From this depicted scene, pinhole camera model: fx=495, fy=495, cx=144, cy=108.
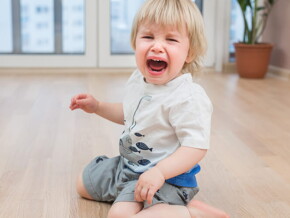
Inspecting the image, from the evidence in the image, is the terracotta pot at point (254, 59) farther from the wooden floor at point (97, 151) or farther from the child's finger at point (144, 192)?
the child's finger at point (144, 192)

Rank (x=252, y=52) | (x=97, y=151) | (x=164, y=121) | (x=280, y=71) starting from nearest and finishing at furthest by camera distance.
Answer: (x=164, y=121), (x=97, y=151), (x=252, y=52), (x=280, y=71)

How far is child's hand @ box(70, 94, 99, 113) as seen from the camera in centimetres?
129

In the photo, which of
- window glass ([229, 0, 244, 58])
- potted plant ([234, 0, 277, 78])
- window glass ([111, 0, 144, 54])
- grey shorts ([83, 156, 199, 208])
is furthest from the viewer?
window glass ([229, 0, 244, 58])

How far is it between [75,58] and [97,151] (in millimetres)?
2197

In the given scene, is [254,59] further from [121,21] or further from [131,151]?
[131,151]

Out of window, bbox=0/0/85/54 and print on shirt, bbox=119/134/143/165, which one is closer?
print on shirt, bbox=119/134/143/165

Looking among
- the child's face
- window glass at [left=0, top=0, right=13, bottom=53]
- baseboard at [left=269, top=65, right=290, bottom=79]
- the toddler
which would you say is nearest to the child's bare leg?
the toddler

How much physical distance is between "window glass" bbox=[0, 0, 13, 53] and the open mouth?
110 inches

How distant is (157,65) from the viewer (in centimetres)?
114

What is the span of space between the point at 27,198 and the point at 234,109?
141 centimetres

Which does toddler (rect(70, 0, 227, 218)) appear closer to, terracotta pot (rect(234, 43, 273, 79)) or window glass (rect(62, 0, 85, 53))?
terracotta pot (rect(234, 43, 273, 79))

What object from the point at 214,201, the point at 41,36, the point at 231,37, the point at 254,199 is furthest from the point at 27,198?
the point at 231,37


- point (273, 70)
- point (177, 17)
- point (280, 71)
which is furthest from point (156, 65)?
point (273, 70)

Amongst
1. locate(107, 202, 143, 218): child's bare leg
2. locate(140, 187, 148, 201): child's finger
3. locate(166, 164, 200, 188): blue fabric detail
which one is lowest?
locate(107, 202, 143, 218): child's bare leg
